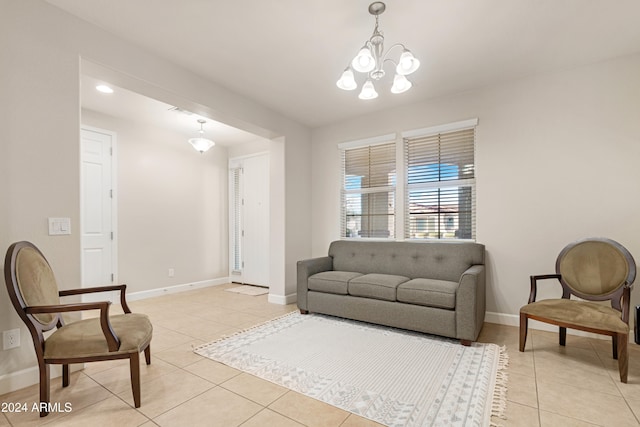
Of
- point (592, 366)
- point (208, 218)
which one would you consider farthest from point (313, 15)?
point (208, 218)

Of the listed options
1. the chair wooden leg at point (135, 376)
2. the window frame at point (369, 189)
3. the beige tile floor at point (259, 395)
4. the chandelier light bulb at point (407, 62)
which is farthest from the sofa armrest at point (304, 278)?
the chandelier light bulb at point (407, 62)

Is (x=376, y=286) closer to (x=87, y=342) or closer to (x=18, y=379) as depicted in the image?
(x=87, y=342)

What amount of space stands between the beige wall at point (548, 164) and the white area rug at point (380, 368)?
115 cm

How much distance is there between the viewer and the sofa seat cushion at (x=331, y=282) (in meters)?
3.35

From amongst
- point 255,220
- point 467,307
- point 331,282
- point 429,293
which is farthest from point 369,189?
A: point 255,220

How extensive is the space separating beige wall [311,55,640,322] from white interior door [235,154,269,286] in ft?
9.81

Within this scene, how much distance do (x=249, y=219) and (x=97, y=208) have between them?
232cm

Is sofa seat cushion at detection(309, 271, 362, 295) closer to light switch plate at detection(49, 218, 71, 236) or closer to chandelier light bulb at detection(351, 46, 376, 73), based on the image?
chandelier light bulb at detection(351, 46, 376, 73)

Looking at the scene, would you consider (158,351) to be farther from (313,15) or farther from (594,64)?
(594,64)

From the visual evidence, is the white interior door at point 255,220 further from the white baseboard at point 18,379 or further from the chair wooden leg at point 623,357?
the chair wooden leg at point 623,357

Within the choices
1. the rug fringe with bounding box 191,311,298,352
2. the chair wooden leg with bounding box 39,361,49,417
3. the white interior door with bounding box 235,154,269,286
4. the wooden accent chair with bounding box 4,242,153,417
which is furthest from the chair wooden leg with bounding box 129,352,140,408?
the white interior door with bounding box 235,154,269,286

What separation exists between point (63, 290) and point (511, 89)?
450 cm

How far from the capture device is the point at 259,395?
1922 millimetres

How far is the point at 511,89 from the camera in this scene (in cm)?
326
